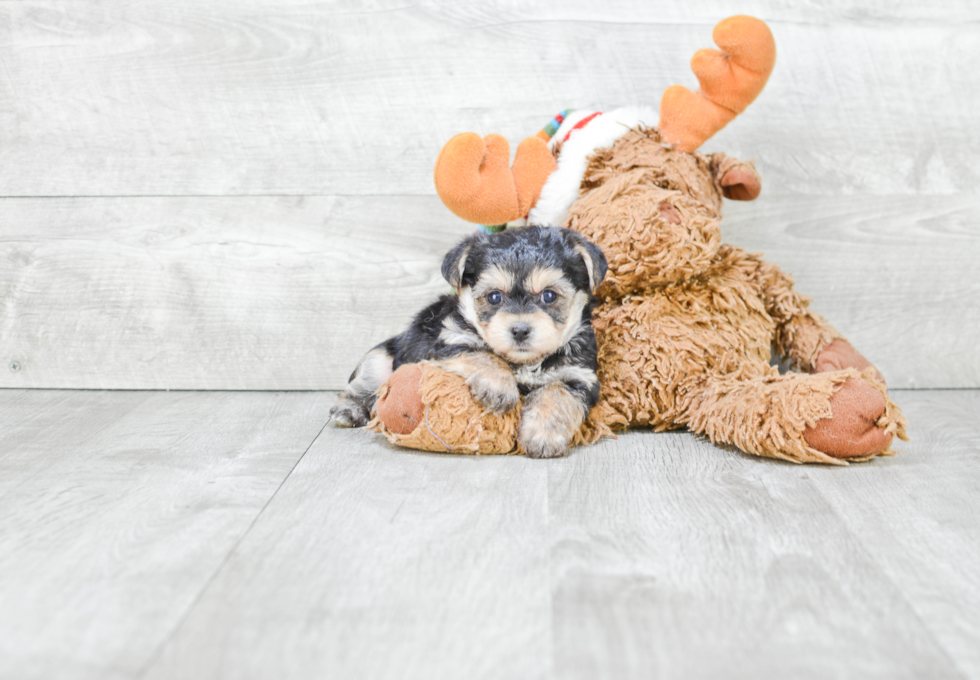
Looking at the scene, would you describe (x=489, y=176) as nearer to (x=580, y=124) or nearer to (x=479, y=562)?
(x=580, y=124)

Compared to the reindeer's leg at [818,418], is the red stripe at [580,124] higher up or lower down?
higher up

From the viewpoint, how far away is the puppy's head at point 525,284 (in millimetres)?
2094

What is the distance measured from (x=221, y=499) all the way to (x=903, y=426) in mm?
1717

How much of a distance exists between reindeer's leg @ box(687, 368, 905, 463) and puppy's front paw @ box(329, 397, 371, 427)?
1.13 metres

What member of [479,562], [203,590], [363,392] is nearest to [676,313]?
[363,392]

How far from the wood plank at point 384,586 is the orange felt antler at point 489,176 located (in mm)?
→ 752

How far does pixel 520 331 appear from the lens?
2.07 m

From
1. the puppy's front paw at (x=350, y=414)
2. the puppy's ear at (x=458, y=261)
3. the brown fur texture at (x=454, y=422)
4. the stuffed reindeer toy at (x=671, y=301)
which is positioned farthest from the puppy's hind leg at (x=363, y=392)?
the puppy's ear at (x=458, y=261)

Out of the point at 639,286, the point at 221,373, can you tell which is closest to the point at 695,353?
the point at 639,286

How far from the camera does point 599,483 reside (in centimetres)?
194

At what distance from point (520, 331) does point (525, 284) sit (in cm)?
14

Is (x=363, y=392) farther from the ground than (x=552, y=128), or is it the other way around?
(x=552, y=128)

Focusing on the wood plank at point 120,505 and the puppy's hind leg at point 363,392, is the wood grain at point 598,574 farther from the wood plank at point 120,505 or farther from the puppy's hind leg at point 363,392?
the puppy's hind leg at point 363,392

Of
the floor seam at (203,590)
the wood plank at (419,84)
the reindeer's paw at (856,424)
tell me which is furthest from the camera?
the wood plank at (419,84)
